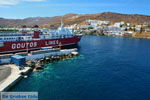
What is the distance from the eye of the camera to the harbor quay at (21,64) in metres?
26.0

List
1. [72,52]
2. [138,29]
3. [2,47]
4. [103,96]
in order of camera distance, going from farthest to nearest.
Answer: [138,29], [72,52], [2,47], [103,96]

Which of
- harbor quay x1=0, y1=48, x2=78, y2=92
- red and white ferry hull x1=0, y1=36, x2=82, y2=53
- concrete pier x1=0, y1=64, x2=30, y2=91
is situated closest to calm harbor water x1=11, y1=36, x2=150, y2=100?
concrete pier x1=0, y1=64, x2=30, y2=91

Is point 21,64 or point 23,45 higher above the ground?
point 23,45

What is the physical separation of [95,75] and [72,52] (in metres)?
19.4

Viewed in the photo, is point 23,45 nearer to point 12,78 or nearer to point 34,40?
point 34,40

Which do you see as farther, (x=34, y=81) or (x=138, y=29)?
(x=138, y=29)

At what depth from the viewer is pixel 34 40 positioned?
53.6m

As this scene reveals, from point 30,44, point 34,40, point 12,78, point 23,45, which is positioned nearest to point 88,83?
point 12,78

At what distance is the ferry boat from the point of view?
47900 mm

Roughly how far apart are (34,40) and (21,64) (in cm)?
2157

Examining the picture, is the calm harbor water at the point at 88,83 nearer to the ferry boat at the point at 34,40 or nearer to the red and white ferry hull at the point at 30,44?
the red and white ferry hull at the point at 30,44

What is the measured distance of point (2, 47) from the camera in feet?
152

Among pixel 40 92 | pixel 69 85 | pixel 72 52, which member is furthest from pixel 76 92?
pixel 72 52

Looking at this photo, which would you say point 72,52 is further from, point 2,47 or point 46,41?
point 2,47
